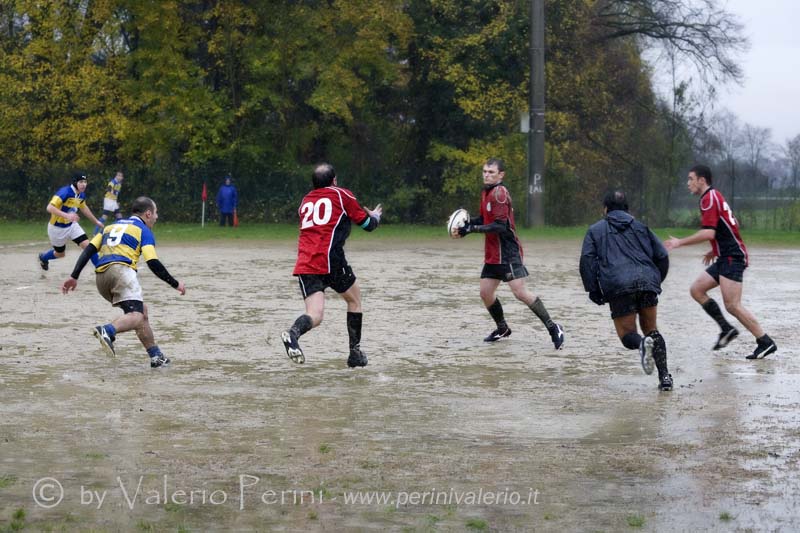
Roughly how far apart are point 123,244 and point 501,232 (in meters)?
3.60

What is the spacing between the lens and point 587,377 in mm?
10195

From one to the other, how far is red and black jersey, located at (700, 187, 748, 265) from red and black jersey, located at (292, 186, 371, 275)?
3.09 meters

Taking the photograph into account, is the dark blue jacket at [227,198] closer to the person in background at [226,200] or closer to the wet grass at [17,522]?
the person in background at [226,200]

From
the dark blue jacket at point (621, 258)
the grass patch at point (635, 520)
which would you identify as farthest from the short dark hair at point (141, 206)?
the grass patch at point (635, 520)

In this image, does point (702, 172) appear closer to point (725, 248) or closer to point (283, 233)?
point (725, 248)

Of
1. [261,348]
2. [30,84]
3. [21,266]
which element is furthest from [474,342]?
[30,84]

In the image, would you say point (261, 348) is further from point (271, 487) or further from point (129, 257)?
point (271, 487)

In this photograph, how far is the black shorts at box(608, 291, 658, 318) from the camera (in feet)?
31.1

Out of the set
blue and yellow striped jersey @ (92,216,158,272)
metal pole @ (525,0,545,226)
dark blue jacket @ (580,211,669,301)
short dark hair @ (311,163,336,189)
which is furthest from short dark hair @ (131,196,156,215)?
metal pole @ (525,0,545,226)

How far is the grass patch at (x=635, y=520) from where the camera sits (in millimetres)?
5676

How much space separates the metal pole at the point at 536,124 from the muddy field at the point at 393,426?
20045mm

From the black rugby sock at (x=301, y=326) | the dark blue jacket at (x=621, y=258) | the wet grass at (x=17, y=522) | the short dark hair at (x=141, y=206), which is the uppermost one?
the short dark hair at (x=141, y=206)

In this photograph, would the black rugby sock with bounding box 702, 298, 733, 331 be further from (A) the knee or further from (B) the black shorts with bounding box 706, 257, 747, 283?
(A) the knee

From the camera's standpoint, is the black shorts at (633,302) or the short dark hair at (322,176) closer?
the black shorts at (633,302)
